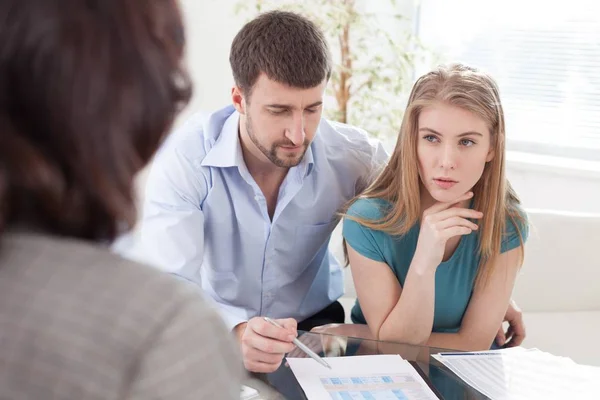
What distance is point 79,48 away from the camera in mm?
543

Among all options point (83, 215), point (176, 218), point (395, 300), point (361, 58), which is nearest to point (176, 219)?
point (176, 218)

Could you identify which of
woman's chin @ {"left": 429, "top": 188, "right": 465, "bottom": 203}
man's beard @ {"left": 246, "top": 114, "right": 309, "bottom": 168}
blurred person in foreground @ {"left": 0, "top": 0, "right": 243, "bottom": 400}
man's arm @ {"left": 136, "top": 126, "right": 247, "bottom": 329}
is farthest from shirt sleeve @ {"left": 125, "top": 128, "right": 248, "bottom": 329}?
blurred person in foreground @ {"left": 0, "top": 0, "right": 243, "bottom": 400}

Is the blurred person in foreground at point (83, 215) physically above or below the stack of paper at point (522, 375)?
above

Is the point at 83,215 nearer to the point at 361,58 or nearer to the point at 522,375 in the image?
the point at 522,375

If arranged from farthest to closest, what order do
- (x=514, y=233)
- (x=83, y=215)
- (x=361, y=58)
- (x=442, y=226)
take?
(x=361, y=58), (x=514, y=233), (x=442, y=226), (x=83, y=215)

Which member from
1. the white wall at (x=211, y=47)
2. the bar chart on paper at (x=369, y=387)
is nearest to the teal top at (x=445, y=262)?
the bar chart on paper at (x=369, y=387)

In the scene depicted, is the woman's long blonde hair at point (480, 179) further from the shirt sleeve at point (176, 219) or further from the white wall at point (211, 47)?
the white wall at point (211, 47)

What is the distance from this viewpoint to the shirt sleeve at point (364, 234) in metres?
1.85

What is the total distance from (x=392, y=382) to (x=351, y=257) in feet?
1.77

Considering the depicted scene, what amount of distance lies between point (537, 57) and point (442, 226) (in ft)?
7.20

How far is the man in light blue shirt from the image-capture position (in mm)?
1930

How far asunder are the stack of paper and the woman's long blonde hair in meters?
0.32

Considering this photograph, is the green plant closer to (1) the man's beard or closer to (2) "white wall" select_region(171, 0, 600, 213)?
(2) "white wall" select_region(171, 0, 600, 213)

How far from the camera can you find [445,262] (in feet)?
6.23
